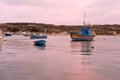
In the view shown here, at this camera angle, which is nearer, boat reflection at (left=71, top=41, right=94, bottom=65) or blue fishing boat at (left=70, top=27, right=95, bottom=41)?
boat reflection at (left=71, top=41, right=94, bottom=65)

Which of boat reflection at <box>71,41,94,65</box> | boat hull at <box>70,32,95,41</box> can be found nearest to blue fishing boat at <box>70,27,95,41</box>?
boat hull at <box>70,32,95,41</box>

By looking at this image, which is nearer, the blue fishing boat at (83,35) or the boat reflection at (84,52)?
the boat reflection at (84,52)

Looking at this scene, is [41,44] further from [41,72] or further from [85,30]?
[41,72]

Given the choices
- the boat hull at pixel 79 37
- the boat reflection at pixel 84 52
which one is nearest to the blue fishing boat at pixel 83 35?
the boat hull at pixel 79 37

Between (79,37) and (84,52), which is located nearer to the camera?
(84,52)

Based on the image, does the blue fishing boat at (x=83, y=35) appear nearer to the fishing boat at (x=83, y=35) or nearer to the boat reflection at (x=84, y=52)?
the fishing boat at (x=83, y=35)

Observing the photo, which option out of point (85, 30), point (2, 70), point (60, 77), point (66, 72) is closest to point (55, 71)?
point (66, 72)

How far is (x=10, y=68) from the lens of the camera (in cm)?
2967

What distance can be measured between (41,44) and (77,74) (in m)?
50.4

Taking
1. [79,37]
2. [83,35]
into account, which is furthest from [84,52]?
[83,35]

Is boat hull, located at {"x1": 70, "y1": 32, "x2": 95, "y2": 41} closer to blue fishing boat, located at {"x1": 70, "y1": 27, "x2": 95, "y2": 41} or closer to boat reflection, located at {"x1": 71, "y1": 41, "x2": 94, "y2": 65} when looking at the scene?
blue fishing boat, located at {"x1": 70, "y1": 27, "x2": 95, "y2": 41}

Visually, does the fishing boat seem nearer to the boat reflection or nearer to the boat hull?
the boat hull

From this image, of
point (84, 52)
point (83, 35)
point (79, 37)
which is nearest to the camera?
point (84, 52)

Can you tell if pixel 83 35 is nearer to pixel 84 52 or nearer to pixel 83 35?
pixel 83 35
